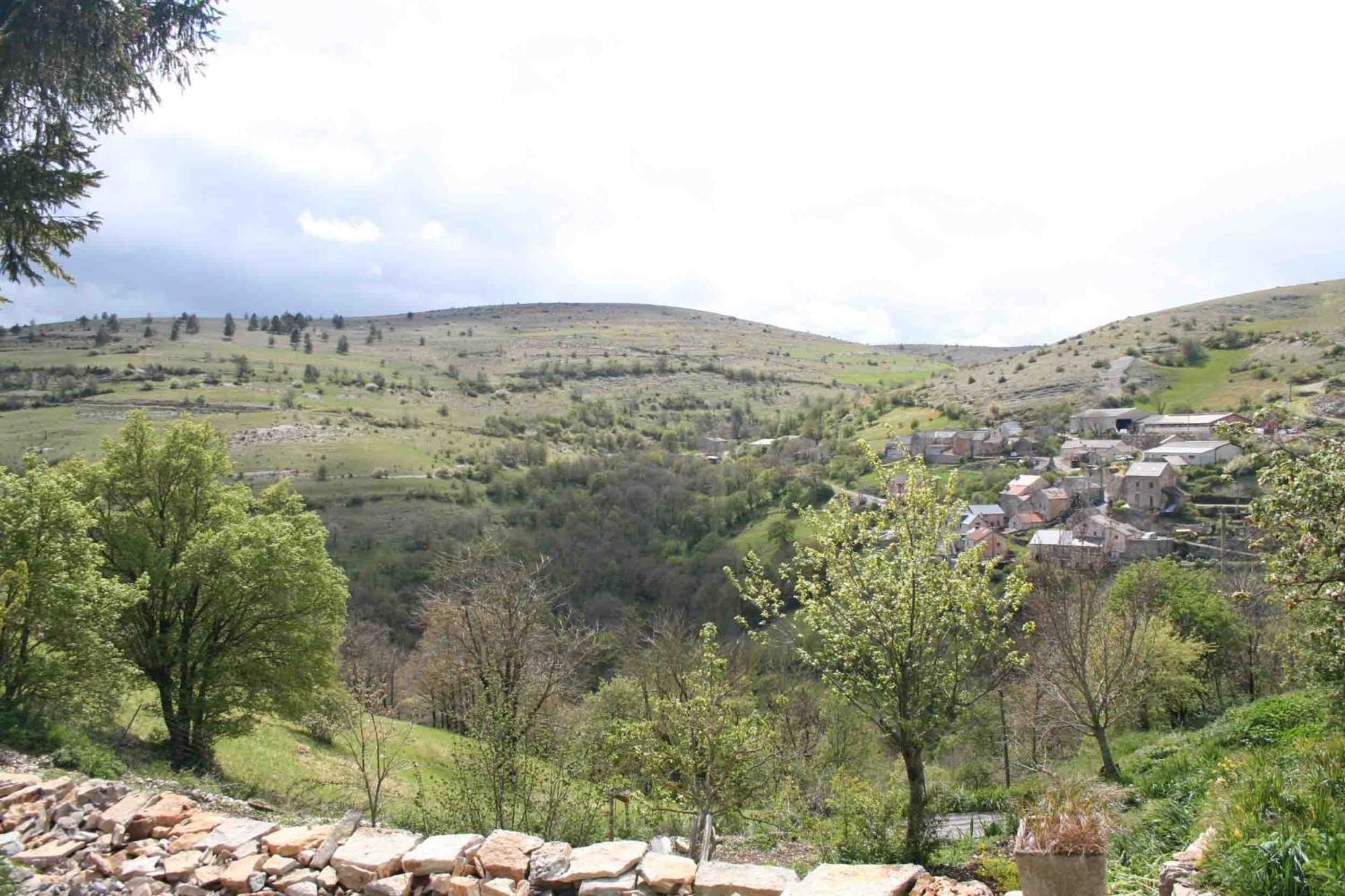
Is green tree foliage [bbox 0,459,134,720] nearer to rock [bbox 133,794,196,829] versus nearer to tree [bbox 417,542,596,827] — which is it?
tree [bbox 417,542,596,827]

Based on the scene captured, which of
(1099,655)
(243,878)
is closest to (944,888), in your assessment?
(243,878)

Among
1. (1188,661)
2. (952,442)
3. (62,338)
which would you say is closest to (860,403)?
(952,442)

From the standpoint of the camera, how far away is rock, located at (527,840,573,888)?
233 inches

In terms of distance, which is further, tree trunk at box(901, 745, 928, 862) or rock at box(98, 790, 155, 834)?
tree trunk at box(901, 745, 928, 862)

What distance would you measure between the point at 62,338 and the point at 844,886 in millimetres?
168988

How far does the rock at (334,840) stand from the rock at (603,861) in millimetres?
2176

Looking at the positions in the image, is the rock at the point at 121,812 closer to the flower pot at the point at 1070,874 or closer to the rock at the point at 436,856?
the rock at the point at 436,856

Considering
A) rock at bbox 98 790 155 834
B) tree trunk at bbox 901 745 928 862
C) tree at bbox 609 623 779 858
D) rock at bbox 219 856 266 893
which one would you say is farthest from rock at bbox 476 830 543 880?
tree trunk at bbox 901 745 928 862

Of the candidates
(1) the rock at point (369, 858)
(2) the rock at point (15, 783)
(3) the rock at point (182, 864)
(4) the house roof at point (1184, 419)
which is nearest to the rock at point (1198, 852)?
(1) the rock at point (369, 858)

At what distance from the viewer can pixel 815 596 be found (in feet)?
30.2

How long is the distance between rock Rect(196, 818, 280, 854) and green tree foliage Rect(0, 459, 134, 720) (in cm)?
777

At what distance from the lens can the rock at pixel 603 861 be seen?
229 inches

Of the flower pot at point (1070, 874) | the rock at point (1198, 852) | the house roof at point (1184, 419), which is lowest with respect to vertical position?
the rock at point (1198, 852)

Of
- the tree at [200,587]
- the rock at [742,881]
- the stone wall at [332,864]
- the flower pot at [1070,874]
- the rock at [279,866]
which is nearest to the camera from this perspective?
the flower pot at [1070,874]
